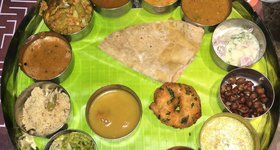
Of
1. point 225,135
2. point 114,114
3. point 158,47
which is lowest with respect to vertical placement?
point 225,135

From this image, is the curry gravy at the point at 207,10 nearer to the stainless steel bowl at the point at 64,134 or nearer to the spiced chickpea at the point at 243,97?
the spiced chickpea at the point at 243,97

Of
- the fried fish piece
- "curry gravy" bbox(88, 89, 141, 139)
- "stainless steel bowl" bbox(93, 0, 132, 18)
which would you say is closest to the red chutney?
"stainless steel bowl" bbox(93, 0, 132, 18)

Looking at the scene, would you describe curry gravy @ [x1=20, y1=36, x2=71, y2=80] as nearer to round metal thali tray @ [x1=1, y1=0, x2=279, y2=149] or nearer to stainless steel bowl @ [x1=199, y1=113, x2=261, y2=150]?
round metal thali tray @ [x1=1, y1=0, x2=279, y2=149]

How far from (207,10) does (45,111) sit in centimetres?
228

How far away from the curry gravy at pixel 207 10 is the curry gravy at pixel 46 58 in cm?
153

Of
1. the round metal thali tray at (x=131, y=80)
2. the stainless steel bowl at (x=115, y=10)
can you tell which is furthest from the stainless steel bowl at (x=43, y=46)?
the stainless steel bowl at (x=115, y=10)

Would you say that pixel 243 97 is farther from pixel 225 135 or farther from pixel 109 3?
pixel 109 3

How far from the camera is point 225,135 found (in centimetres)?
424

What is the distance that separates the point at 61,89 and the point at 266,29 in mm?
2521

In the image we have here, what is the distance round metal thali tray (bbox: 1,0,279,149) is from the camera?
4.32 metres

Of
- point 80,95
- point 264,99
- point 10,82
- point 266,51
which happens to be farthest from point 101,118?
point 266,51

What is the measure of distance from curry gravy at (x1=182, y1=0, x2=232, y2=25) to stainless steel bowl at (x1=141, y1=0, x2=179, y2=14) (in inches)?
5.1

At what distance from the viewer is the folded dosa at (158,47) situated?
4574mm

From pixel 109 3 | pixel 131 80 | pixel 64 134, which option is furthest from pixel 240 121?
pixel 109 3
